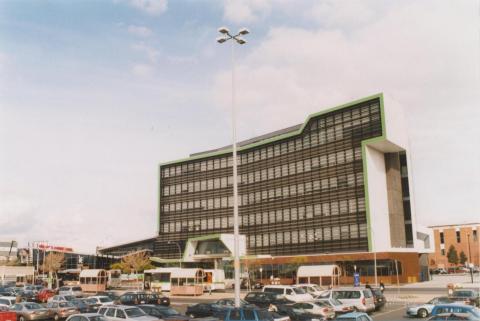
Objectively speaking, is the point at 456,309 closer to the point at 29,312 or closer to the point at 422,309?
the point at 422,309

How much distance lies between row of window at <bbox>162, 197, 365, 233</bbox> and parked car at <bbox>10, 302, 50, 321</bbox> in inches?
2245

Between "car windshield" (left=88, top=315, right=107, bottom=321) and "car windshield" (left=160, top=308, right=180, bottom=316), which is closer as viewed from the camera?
"car windshield" (left=88, top=315, right=107, bottom=321)

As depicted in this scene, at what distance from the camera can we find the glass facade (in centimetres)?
8319

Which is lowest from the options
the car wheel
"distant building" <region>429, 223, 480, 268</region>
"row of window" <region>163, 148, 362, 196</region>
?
the car wheel

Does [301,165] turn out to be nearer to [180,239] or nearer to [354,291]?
[180,239]

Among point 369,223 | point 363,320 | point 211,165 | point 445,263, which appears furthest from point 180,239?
point 363,320

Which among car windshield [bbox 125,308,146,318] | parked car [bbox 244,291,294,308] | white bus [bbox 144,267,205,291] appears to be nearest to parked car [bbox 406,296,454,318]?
parked car [bbox 244,291,294,308]

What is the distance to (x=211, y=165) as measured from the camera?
11088 centimetres

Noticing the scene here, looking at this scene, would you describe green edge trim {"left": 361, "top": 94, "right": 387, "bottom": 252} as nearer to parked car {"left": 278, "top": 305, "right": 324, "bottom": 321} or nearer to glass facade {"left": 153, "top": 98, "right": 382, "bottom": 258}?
glass facade {"left": 153, "top": 98, "right": 382, "bottom": 258}

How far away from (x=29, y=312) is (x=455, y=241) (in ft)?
429

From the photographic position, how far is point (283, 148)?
314 feet

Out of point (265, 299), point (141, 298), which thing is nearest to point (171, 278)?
point (141, 298)

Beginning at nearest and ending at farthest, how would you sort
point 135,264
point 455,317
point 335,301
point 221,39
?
1. point 455,317
2. point 221,39
3. point 335,301
4. point 135,264

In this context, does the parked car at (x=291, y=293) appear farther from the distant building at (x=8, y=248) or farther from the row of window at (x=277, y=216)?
the distant building at (x=8, y=248)
